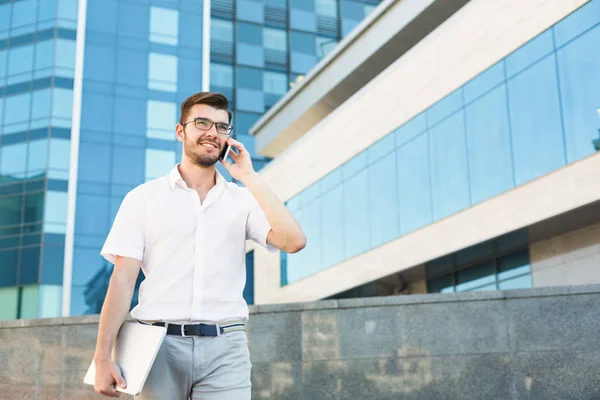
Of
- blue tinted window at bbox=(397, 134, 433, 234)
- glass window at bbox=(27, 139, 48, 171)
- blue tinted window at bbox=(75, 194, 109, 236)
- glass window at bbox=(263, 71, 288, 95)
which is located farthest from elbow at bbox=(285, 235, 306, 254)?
glass window at bbox=(263, 71, 288, 95)

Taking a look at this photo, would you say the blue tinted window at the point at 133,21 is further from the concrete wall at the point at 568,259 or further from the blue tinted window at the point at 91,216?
the concrete wall at the point at 568,259

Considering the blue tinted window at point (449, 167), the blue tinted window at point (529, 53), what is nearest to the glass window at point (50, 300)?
the blue tinted window at point (449, 167)

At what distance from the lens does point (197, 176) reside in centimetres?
375

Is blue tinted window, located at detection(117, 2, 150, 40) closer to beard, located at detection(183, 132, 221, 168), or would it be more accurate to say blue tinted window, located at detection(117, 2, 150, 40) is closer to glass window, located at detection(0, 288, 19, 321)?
glass window, located at detection(0, 288, 19, 321)

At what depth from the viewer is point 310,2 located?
192 feet

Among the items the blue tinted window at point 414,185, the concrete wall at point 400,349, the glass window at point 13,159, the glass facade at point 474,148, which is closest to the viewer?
the concrete wall at point 400,349

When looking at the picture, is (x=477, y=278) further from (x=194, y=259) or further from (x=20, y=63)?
(x=20, y=63)

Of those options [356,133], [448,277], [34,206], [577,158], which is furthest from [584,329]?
[34,206]

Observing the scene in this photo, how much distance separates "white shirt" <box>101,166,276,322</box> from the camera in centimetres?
353

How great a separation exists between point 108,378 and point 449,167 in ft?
68.4

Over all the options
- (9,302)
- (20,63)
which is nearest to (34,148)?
(20,63)

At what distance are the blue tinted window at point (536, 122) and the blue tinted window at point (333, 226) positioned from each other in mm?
9493

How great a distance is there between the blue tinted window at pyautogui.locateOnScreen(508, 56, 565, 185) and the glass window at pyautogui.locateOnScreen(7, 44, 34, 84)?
2988 centimetres

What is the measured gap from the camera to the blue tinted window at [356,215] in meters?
27.9
